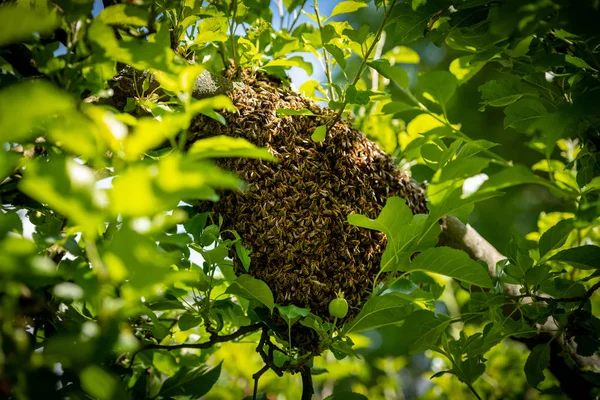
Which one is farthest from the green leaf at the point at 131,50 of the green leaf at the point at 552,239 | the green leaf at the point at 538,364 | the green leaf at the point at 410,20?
the green leaf at the point at 538,364

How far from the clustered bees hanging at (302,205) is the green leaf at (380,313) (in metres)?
0.07

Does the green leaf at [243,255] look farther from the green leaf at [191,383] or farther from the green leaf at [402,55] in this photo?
the green leaf at [402,55]

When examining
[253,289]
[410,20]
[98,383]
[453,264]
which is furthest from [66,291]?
[410,20]

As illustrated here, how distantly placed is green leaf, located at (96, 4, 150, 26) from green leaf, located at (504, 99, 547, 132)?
26.0 inches

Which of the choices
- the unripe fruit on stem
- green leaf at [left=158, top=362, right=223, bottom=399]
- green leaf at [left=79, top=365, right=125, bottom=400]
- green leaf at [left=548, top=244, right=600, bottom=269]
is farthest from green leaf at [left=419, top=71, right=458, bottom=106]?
green leaf at [left=79, top=365, right=125, bottom=400]

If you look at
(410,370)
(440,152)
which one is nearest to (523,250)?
(440,152)

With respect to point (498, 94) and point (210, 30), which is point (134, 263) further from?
point (498, 94)

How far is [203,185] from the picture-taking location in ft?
1.44

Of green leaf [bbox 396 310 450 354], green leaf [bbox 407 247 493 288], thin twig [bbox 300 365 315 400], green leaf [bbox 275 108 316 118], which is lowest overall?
thin twig [bbox 300 365 315 400]

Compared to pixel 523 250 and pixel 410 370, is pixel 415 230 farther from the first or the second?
pixel 410 370

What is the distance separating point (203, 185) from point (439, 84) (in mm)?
703

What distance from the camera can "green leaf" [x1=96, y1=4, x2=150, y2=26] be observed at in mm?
587

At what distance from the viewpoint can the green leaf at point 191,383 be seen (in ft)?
3.25

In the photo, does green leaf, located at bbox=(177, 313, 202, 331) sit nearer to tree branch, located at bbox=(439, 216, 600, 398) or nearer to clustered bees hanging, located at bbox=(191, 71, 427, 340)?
clustered bees hanging, located at bbox=(191, 71, 427, 340)
